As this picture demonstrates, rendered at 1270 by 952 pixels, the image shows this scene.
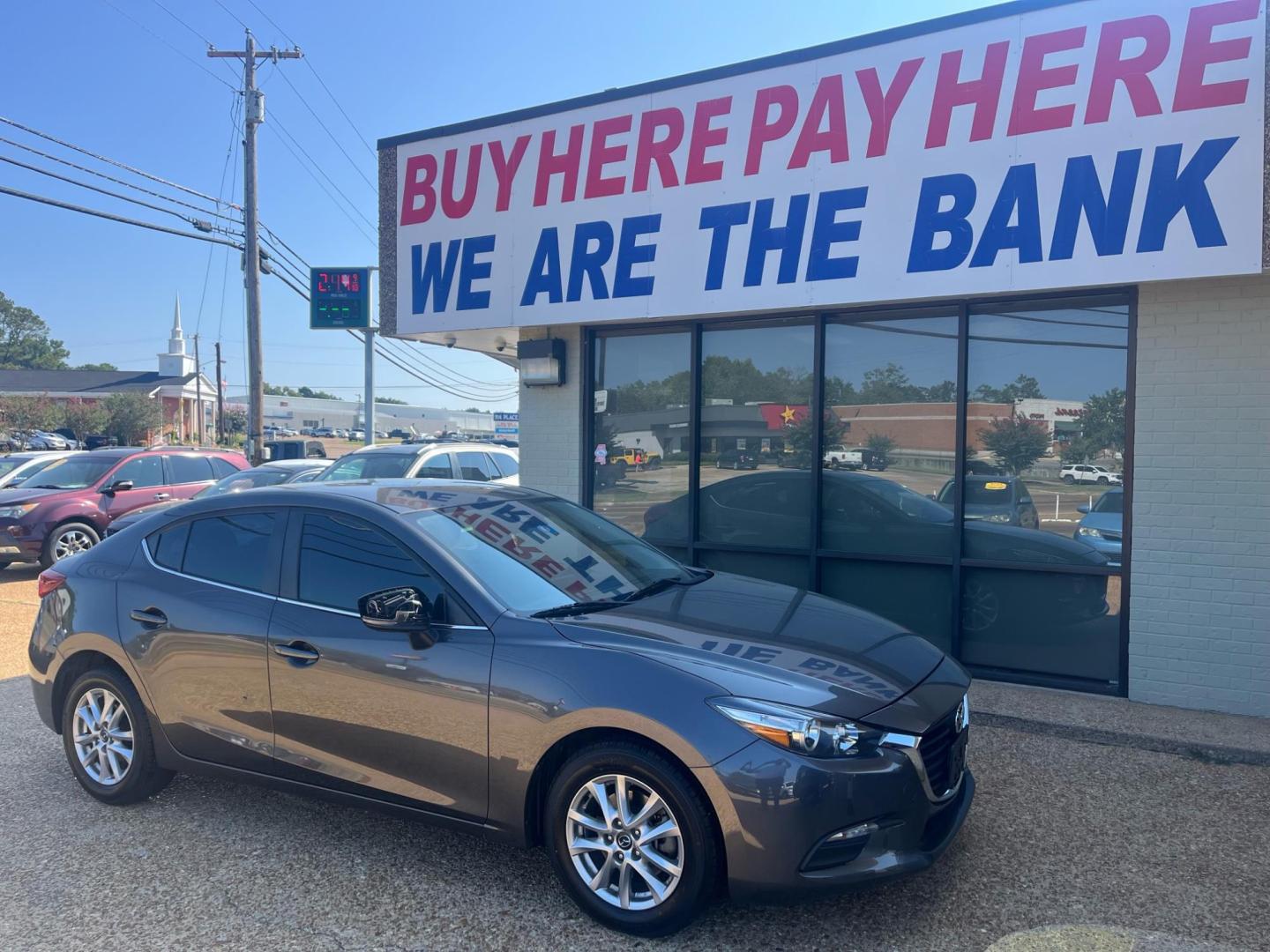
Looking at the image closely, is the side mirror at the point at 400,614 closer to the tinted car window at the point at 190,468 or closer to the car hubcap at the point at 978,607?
the car hubcap at the point at 978,607

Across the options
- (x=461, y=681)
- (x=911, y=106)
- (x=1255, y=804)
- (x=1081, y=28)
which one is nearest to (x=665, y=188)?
(x=911, y=106)

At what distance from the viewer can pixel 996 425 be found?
656 cm

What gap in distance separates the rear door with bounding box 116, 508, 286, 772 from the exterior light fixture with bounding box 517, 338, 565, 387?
4.07 metres

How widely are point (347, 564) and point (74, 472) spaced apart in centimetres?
1054

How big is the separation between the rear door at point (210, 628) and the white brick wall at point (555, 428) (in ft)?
13.6

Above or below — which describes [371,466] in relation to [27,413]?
Result: below

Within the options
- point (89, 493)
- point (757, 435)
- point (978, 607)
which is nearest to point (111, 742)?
point (757, 435)

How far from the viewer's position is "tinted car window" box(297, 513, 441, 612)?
3799 millimetres

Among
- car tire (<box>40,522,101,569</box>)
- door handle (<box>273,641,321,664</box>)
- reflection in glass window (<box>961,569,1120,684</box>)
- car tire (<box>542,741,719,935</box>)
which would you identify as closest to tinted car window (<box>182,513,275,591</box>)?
door handle (<box>273,641,321,664</box>)

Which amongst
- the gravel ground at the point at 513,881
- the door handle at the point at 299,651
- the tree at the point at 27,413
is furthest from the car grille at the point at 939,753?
the tree at the point at 27,413

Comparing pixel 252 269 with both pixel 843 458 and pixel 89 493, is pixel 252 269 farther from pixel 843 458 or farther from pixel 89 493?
pixel 843 458

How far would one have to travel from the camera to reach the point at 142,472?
1272 centimetres

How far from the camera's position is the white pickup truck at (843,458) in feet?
23.1

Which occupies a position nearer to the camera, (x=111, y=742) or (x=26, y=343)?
(x=111, y=742)
